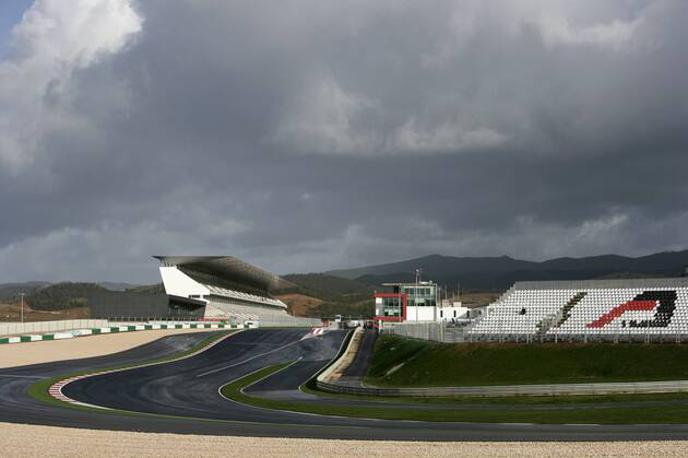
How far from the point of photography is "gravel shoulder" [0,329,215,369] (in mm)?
68250

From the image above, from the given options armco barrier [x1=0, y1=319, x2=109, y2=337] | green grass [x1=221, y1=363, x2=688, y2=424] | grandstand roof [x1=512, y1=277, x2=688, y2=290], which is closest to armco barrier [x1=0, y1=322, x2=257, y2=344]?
armco barrier [x1=0, y1=319, x2=109, y2=337]

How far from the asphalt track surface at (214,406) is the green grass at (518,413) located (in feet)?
4.71

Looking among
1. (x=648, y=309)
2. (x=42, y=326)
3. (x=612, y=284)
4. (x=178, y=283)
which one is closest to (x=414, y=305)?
(x=178, y=283)

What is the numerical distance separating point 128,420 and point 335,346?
5155 centimetres

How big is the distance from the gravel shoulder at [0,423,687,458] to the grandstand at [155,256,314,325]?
360 ft

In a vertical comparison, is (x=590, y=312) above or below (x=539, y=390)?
above

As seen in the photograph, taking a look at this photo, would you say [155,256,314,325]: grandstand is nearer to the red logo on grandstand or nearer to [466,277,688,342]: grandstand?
[466,277,688,342]: grandstand

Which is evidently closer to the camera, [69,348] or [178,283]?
[69,348]

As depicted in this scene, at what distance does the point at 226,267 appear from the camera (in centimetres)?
14888

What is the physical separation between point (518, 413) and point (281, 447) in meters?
13.7

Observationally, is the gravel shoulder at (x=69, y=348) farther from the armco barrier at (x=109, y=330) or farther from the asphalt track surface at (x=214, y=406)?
the asphalt track surface at (x=214, y=406)

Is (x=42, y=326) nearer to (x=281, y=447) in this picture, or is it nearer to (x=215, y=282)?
(x=215, y=282)

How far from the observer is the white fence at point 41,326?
291 ft

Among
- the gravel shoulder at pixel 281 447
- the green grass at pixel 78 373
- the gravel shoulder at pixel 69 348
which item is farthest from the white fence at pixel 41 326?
the gravel shoulder at pixel 281 447
